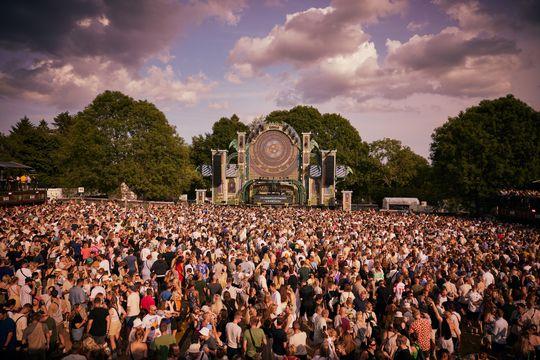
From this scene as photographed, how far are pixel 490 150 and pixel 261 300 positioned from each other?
35.7 metres

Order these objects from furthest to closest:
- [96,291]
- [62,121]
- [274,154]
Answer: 1. [62,121]
2. [274,154]
3. [96,291]

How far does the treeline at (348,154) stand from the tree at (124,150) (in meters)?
0.11

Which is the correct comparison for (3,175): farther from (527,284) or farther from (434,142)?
(434,142)

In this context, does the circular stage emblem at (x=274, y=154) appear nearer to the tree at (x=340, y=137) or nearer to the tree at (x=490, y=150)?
the tree at (x=340, y=137)

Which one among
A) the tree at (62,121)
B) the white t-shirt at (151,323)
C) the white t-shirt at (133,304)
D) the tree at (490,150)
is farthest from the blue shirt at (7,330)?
the tree at (62,121)

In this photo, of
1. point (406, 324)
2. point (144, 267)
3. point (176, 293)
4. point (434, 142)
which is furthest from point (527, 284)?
point (434, 142)

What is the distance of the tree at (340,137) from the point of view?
2136 inches

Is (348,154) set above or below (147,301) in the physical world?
above

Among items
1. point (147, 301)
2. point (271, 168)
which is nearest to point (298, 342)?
point (147, 301)

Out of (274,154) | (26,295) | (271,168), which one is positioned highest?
(274,154)

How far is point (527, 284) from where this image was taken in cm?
1002

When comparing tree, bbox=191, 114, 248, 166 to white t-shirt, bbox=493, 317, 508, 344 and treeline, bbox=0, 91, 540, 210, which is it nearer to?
treeline, bbox=0, 91, 540, 210

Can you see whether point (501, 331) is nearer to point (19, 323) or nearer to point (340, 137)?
point (19, 323)

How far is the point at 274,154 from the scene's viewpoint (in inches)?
1861
